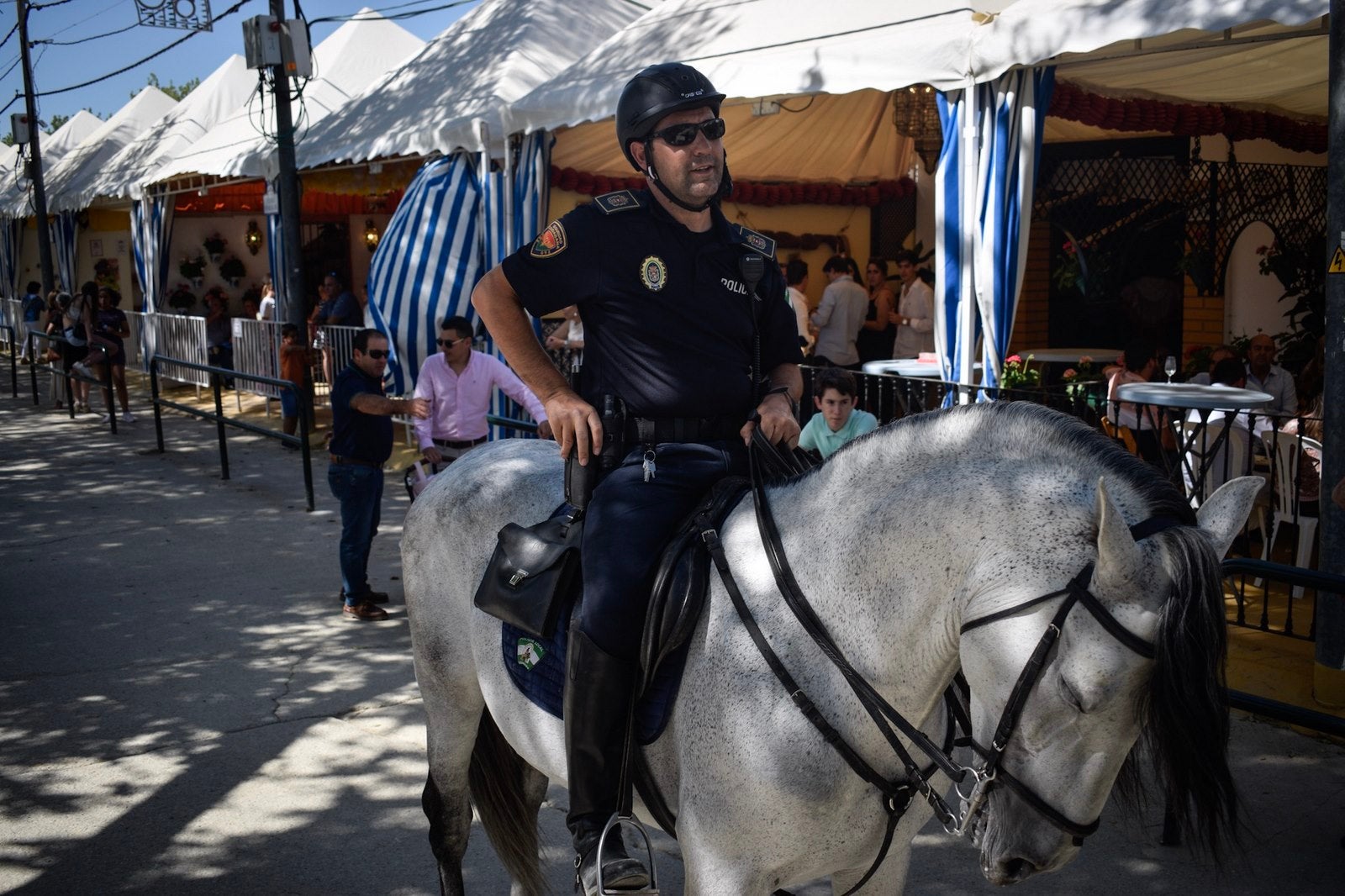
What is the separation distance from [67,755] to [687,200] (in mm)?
4269

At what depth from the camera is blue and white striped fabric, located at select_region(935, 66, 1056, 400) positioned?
7625 millimetres

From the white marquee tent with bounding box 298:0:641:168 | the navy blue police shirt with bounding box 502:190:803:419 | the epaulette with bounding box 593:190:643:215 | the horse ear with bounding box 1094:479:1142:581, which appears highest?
the white marquee tent with bounding box 298:0:641:168

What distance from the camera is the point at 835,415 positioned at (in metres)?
7.31

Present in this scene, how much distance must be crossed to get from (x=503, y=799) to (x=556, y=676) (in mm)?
1105

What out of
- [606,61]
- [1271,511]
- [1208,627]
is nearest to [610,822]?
[1208,627]

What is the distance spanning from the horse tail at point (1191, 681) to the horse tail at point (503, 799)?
93.3 inches

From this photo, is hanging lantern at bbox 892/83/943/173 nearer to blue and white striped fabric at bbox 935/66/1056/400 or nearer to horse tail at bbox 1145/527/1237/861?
blue and white striped fabric at bbox 935/66/1056/400

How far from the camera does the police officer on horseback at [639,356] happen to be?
109 inches

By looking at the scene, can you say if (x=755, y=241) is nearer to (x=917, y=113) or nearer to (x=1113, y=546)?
(x=1113, y=546)

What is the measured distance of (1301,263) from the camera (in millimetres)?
12383

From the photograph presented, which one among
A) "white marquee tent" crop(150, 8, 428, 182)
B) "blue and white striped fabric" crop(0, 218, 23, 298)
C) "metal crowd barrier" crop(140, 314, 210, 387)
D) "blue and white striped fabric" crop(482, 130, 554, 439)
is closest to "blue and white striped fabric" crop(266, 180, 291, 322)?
"white marquee tent" crop(150, 8, 428, 182)

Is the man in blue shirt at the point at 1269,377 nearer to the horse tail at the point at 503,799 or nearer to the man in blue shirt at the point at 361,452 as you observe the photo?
the man in blue shirt at the point at 361,452

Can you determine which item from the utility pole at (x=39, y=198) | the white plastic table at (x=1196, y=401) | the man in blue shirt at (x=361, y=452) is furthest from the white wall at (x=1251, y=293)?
the utility pole at (x=39, y=198)

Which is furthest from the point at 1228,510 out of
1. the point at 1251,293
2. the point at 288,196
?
the point at 288,196
